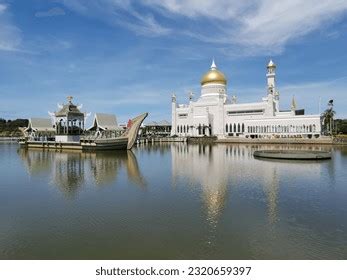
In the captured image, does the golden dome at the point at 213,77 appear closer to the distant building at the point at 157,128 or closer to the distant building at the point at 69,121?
the distant building at the point at 157,128

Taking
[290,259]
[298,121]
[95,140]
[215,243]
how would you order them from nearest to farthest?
[290,259] → [215,243] → [95,140] → [298,121]

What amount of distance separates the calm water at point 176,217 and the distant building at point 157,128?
224 feet

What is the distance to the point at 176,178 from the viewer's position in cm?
2033

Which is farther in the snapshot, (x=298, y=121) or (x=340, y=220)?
(x=298, y=121)

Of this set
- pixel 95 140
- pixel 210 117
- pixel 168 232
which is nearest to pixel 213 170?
pixel 168 232

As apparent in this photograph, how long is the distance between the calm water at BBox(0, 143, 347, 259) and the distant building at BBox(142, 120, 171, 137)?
68.3 meters

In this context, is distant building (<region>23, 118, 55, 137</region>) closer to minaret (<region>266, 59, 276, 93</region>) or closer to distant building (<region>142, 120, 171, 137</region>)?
distant building (<region>142, 120, 171, 137</region>)

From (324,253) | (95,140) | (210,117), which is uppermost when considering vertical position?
(210,117)

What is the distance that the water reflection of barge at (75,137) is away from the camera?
4353 cm

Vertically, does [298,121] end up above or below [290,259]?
above

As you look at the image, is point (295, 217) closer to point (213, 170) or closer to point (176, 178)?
point (176, 178)

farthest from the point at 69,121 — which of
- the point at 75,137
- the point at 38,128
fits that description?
the point at 38,128
